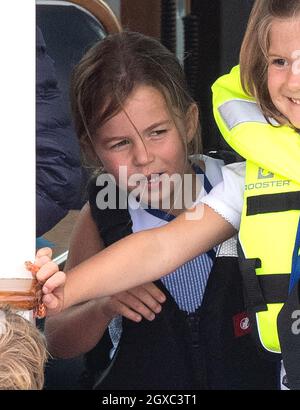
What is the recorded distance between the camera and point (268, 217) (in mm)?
2199

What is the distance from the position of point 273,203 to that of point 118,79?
59 cm

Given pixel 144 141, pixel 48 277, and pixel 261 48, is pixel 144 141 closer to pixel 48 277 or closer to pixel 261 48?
pixel 261 48

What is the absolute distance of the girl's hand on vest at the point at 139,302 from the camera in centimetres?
251

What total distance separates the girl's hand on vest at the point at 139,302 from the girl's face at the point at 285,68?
1.75 ft

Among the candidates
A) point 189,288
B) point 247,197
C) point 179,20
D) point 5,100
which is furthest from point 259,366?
point 179,20

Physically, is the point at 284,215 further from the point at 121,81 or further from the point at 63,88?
the point at 63,88

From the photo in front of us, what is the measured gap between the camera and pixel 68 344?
8.89 feet

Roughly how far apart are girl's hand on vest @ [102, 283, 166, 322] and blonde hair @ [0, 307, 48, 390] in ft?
1.91

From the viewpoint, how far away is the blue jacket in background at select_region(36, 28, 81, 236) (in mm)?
2551

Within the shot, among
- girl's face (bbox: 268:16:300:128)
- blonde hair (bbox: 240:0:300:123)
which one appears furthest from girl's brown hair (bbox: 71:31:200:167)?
girl's face (bbox: 268:16:300:128)

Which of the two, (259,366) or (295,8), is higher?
(295,8)

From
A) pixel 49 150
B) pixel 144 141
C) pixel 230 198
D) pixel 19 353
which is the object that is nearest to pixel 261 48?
pixel 230 198

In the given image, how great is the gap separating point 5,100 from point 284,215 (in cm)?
59

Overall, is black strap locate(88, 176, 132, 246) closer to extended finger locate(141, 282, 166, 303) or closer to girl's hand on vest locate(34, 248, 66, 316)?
extended finger locate(141, 282, 166, 303)
